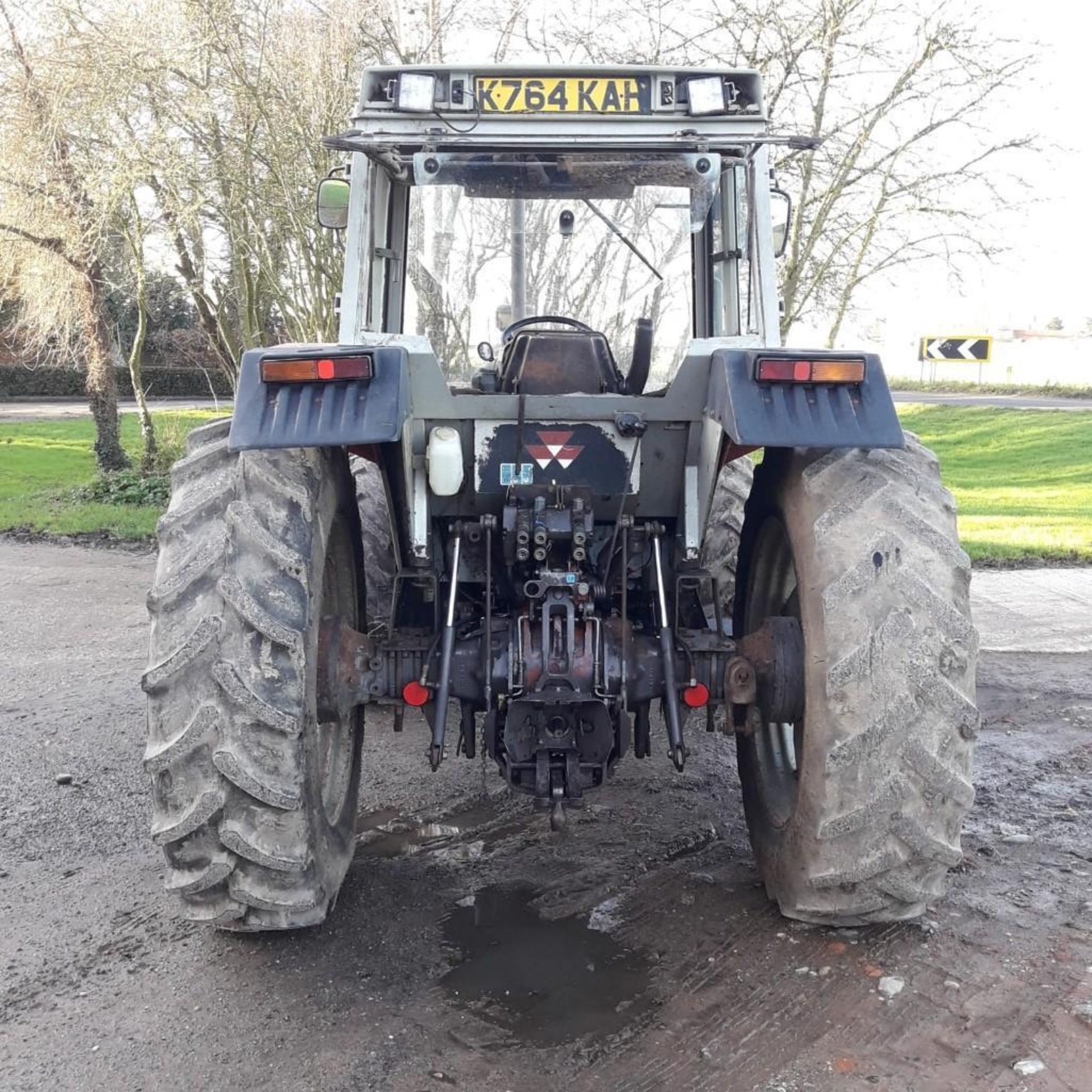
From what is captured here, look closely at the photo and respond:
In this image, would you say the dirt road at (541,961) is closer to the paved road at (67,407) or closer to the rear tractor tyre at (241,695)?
the rear tractor tyre at (241,695)

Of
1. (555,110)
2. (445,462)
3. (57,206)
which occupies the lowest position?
(445,462)

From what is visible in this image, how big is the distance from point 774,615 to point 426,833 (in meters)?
1.68

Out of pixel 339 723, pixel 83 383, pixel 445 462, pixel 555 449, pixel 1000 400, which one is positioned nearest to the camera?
pixel 445 462

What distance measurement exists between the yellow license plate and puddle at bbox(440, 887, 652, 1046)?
9.14ft

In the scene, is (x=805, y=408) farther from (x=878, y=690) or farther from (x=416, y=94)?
(x=416, y=94)

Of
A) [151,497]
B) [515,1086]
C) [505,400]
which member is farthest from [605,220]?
[151,497]

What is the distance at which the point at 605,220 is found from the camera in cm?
437

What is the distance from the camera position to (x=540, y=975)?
139 inches

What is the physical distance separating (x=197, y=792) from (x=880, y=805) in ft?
6.56

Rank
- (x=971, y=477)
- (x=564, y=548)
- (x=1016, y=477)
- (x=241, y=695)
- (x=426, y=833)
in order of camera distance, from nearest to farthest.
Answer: (x=241, y=695) → (x=564, y=548) → (x=426, y=833) → (x=1016, y=477) → (x=971, y=477)

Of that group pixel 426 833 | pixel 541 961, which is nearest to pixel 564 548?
pixel 541 961

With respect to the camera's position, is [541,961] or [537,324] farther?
[537,324]

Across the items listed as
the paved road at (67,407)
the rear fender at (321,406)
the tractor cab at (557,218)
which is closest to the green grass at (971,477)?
the paved road at (67,407)

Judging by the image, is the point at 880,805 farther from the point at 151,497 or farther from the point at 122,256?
the point at 122,256
